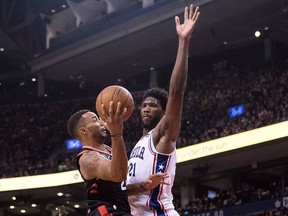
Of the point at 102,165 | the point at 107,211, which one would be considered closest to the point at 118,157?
the point at 102,165

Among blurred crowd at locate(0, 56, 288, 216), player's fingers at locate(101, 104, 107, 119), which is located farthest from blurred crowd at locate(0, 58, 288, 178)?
player's fingers at locate(101, 104, 107, 119)

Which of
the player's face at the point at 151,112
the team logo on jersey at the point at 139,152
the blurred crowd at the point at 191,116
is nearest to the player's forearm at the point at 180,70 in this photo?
the player's face at the point at 151,112

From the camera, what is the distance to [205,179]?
24453 millimetres

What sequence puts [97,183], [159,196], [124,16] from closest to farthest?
[97,183] < [159,196] < [124,16]

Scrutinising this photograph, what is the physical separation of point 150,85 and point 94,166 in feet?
84.8

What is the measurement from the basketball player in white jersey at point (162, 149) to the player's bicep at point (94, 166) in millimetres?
435

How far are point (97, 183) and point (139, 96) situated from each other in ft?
80.9

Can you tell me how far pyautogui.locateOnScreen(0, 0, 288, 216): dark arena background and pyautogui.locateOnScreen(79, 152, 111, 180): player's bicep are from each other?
12.6m

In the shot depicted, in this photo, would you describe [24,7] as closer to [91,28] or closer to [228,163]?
[91,28]

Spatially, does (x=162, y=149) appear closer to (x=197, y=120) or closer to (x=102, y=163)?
(x=102, y=163)

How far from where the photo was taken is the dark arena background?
2092cm

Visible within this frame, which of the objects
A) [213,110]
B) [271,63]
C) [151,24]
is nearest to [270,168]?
[213,110]

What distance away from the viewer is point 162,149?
15.8 feet

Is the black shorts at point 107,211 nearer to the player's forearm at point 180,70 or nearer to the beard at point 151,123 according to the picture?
the beard at point 151,123
